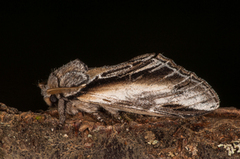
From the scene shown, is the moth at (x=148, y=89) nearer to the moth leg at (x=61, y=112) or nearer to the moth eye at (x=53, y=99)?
the moth leg at (x=61, y=112)

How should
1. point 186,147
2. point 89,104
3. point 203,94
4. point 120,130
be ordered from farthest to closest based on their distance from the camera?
point 89,104 → point 203,94 → point 120,130 → point 186,147

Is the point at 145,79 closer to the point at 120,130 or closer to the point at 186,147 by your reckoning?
the point at 120,130

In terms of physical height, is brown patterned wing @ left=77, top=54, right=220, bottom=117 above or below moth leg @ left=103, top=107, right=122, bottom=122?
above

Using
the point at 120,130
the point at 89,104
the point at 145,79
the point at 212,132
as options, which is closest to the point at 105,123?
the point at 120,130

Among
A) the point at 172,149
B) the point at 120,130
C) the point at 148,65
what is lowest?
the point at 172,149

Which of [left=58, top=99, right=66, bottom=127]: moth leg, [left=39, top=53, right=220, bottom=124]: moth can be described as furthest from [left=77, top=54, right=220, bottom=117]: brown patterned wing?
[left=58, top=99, right=66, bottom=127]: moth leg

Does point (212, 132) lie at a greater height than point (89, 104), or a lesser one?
lesser

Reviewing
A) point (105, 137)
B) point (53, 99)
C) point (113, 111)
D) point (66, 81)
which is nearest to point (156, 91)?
point (113, 111)

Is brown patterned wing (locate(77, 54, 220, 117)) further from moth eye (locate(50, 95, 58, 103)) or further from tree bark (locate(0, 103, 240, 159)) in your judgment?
moth eye (locate(50, 95, 58, 103))
